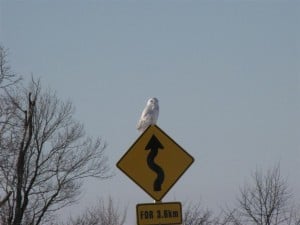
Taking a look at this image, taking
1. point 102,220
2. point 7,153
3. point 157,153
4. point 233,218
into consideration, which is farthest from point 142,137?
point 102,220

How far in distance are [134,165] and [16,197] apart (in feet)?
59.6

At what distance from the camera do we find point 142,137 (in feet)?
31.5

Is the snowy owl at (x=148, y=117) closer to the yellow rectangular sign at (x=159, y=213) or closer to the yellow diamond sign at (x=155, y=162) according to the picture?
the yellow diamond sign at (x=155, y=162)

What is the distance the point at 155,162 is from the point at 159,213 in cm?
68

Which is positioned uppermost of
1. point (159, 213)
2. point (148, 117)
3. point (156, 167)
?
point (148, 117)

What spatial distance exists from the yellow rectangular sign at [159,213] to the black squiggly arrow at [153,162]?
264 mm

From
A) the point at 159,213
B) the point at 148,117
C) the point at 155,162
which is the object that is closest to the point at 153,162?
the point at 155,162

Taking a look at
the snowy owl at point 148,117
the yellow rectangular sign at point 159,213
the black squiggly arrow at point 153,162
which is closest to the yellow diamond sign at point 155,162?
the black squiggly arrow at point 153,162

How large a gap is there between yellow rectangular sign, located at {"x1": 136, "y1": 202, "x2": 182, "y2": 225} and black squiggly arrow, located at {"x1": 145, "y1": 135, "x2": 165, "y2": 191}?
264mm

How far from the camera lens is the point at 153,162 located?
9570mm

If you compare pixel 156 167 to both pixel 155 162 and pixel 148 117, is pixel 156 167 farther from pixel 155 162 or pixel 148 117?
pixel 148 117

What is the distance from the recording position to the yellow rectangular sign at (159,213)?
9305 mm

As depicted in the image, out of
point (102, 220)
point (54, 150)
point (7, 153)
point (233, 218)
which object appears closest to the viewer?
point (7, 153)

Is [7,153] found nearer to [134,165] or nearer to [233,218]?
[233,218]
